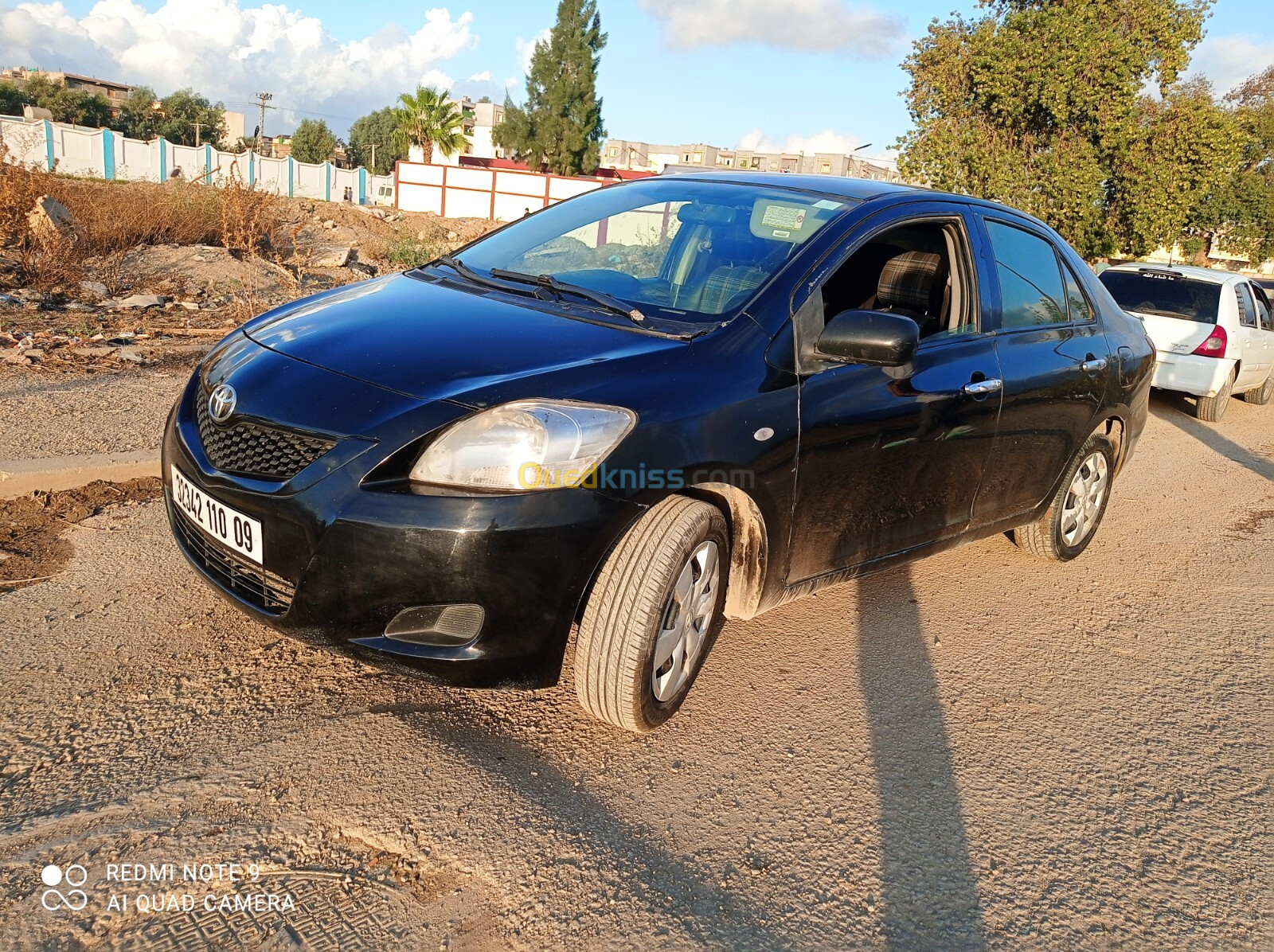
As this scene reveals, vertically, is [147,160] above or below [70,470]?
above

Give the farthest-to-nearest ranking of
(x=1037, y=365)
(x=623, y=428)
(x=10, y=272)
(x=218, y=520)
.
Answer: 1. (x=10, y=272)
2. (x=1037, y=365)
3. (x=218, y=520)
4. (x=623, y=428)

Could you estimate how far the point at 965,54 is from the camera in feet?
60.4

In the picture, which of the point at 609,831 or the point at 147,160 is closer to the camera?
the point at 609,831

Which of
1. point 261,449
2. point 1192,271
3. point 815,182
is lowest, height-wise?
point 261,449

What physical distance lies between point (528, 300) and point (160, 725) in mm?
1753

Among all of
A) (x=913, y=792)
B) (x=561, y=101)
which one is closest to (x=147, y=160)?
(x=561, y=101)

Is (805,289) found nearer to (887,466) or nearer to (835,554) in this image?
(887,466)

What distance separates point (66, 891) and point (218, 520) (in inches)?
41.1

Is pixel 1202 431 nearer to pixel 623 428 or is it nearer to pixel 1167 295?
pixel 1167 295

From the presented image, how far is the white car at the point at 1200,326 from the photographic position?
9.98 m

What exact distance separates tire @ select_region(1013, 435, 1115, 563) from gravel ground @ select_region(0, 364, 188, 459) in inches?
182

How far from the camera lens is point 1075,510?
5.12 meters

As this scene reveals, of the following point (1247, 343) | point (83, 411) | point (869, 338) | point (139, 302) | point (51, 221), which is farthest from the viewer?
point (51, 221)

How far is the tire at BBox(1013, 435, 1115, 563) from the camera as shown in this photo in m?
4.95
